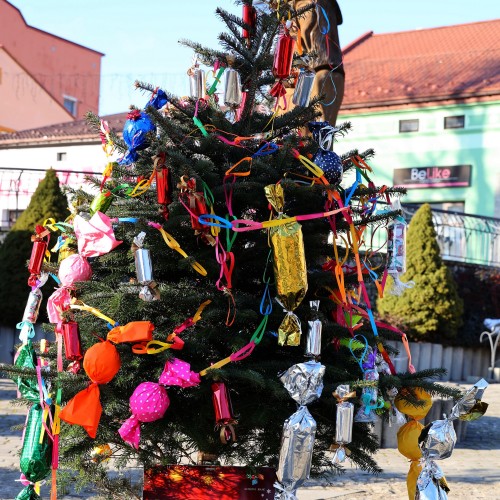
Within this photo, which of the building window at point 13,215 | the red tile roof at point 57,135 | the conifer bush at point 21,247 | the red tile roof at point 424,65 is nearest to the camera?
the conifer bush at point 21,247

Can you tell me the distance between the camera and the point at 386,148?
25.9m

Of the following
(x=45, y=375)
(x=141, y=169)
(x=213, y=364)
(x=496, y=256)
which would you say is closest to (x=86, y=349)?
(x=45, y=375)

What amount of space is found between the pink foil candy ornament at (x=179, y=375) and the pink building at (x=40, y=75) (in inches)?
1124

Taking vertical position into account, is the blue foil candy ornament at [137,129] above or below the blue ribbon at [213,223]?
above

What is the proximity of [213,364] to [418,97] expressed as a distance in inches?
892

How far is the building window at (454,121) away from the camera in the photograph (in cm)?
2466

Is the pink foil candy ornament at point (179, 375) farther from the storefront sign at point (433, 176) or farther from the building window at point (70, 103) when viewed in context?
the building window at point (70, 103)

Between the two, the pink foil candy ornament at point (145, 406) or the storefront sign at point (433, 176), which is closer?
the pink foil candy ornament at point (145, 406)

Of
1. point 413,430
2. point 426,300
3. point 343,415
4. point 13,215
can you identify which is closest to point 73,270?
point 343,415

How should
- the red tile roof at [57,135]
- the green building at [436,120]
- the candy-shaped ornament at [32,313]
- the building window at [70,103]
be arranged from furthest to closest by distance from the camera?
the building window at [70,103] → the red tile roof at [57,135] → the green building at [436,120] → the candy-shaped ornament at [32,313]

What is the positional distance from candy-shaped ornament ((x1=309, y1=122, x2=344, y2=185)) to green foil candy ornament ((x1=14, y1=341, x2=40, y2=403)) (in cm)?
155

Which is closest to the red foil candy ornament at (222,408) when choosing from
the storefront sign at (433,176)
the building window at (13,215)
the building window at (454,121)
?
the building window at (13,215)

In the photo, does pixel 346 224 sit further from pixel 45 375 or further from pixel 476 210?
pixel 476 210

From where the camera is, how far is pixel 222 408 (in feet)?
11.3
